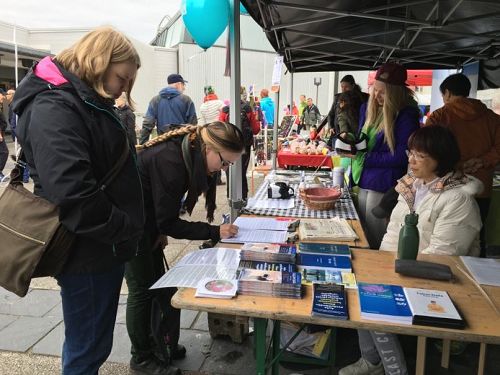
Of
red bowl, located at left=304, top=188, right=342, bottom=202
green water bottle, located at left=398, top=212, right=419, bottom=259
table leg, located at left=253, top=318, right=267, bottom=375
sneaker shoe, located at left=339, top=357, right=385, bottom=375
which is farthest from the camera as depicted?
red bowl, located at left=304, top=188, right=342, bottom=202

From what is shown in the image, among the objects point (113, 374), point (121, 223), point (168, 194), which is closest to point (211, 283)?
point (121, 223)

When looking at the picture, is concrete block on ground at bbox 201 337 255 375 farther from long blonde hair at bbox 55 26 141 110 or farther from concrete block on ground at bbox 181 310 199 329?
long blonde hair at bbox 55 26 141 110

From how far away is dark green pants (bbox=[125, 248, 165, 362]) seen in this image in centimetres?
195

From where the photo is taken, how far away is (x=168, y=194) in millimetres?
1739

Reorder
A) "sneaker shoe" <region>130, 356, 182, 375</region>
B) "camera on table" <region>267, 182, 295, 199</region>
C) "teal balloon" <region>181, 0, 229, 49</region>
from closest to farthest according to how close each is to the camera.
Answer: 1. "sneaker shoe" <region>130, 356, 182, 375</region>
2. "camera on table" <region>267, 182, 295, 199</region>
3. "teal balloon" <region>181, 0, 229, 49</region>

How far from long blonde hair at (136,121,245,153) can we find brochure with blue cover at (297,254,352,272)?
1.88 feet

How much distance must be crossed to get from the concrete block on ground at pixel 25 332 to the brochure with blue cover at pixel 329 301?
6.55 ft

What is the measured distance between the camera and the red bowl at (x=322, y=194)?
8.56 ft

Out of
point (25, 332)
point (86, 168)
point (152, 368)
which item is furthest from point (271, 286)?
point (25, 332)

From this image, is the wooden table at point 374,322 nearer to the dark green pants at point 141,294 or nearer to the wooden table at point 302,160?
the dark green pants at point 141,294

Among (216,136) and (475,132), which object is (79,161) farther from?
(475,132)

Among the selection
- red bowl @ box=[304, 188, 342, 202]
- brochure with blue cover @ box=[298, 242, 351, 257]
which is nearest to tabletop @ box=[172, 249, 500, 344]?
brochure with blue cover @ box=[298, 242, 351, 257]

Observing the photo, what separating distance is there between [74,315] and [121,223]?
0.40 meters

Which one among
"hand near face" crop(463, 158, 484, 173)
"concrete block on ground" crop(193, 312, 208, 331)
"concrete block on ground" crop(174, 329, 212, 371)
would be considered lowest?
"concrete block on ground" crop(193, 312, 208, 331)
